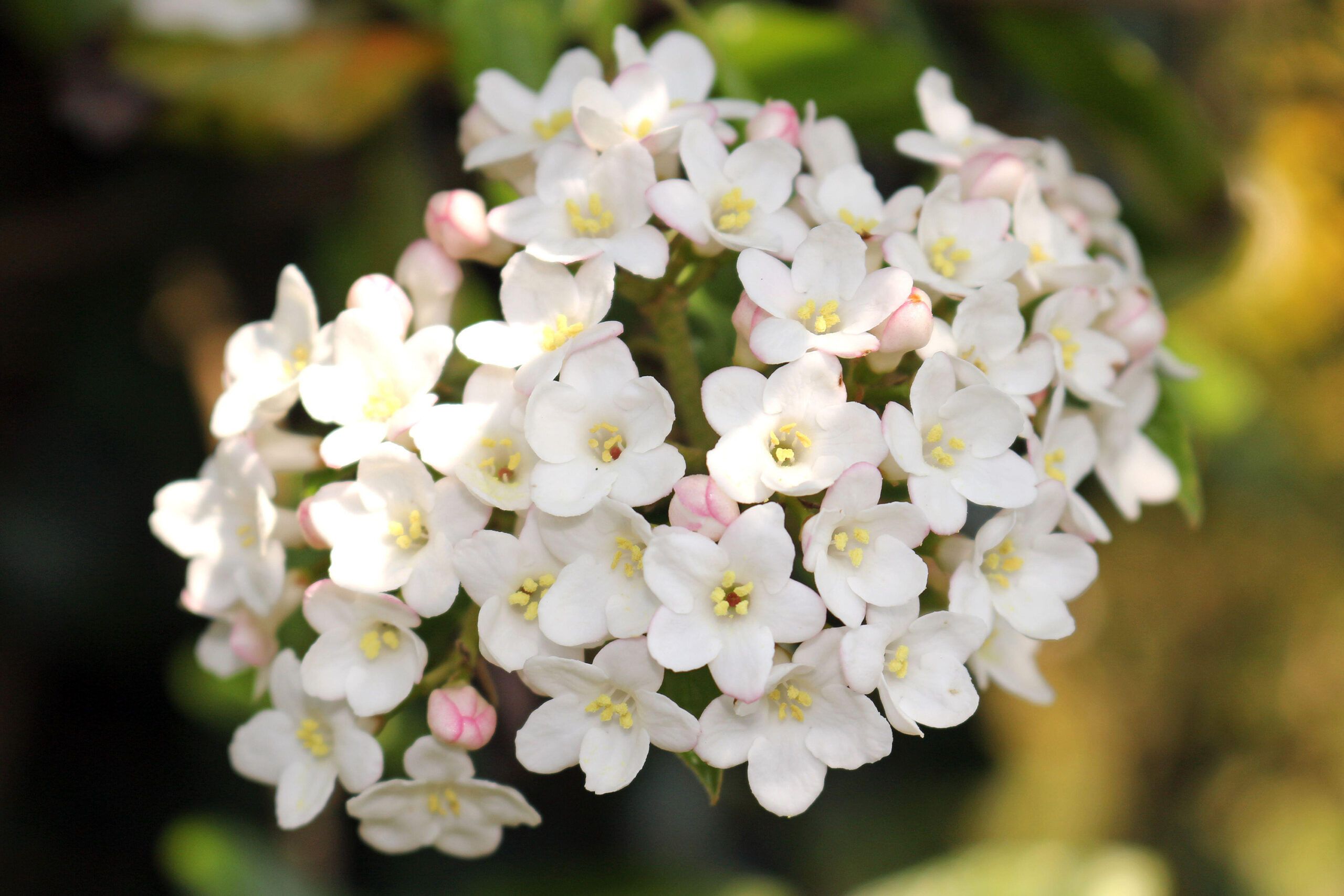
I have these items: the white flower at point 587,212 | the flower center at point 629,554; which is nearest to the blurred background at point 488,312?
the white flower at point 587,212

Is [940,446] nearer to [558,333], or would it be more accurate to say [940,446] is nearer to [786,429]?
[786,429]

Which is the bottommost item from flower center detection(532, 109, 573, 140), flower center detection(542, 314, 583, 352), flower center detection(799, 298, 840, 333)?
flower center detection(542, 314, 583, 352)

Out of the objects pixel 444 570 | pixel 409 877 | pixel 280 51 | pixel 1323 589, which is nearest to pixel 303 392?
pixel 444 570

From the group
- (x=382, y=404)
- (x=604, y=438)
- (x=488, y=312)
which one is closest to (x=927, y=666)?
(x=604, y=438)

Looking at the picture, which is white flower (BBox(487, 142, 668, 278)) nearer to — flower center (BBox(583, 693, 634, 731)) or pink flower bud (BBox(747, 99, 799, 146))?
pink flower bud (BBox(747, 99, 799, 146))

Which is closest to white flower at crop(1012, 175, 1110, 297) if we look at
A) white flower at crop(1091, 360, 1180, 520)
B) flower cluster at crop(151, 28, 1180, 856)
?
flower cluster at crop(151, 28, 1180, 856)

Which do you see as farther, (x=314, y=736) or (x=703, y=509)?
(x=314, y=736)

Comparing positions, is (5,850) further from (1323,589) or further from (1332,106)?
(1332,106)
